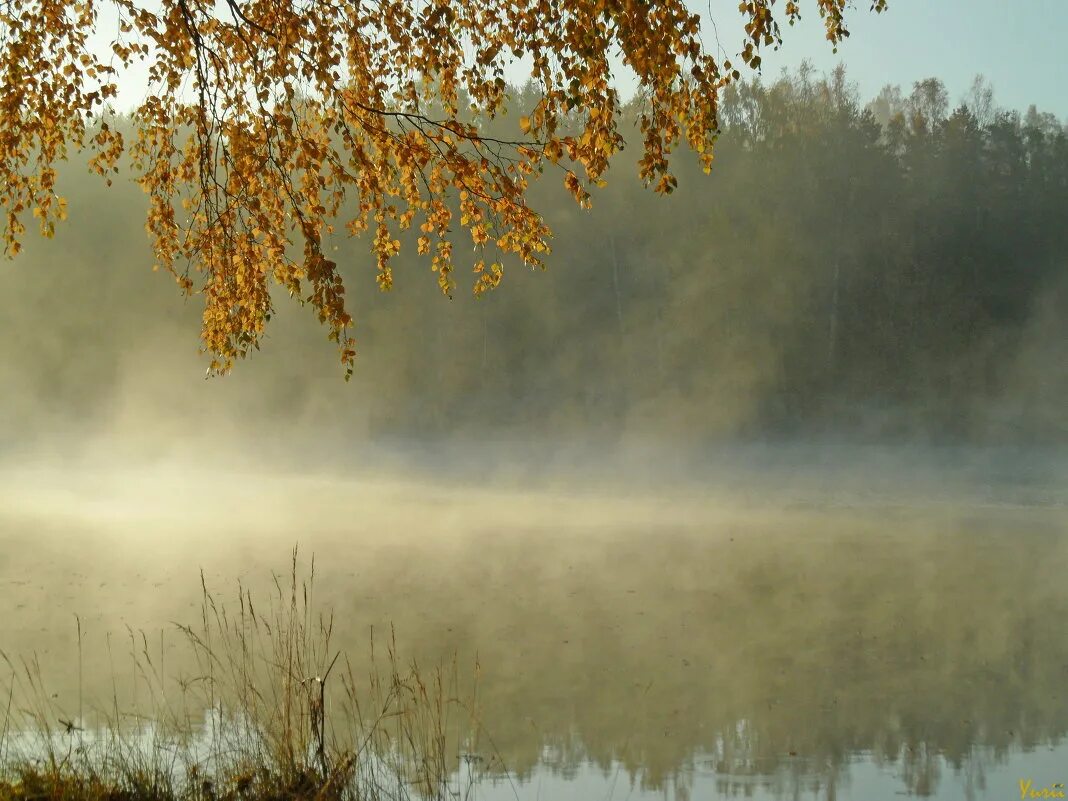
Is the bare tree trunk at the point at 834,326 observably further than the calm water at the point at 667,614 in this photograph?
Yes

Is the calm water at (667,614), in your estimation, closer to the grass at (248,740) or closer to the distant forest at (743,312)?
the grass at (248,740)

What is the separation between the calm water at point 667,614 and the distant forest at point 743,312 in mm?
8961

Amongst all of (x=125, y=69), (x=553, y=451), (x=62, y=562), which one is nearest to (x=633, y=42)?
(x=125, y=69)

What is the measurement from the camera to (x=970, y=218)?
69.3ft

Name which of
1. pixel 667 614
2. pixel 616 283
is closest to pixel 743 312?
pixel 616 283

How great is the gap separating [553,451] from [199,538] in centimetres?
830

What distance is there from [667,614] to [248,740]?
337 cm

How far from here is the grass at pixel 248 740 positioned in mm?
3064

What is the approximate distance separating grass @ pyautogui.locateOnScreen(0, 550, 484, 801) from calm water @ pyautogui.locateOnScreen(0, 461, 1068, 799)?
228 mm

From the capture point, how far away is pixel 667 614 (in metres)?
6.25

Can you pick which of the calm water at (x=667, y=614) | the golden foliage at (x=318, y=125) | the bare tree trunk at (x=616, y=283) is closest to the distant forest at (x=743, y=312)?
the bare tree trunk at (x=616, y=283)
